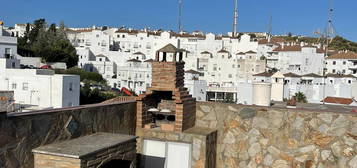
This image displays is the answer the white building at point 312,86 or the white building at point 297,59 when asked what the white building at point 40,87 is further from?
the white building at point 297,59

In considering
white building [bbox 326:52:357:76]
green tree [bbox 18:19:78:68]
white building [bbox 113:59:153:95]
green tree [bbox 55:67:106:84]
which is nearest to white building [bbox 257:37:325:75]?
white building [bbox 326:52:357:76]

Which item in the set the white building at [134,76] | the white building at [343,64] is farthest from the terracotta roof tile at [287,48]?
the white building at [134,76]

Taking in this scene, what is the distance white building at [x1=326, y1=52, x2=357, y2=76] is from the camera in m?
70.8

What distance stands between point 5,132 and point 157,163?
10.8 feet

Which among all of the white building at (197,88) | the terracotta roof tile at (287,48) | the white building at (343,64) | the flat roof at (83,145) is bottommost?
the white building at (197,88)

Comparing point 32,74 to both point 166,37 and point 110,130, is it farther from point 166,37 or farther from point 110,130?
point 166,37

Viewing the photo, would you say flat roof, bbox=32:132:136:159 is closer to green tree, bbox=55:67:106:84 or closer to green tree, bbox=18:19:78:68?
green tree, bbox=55:67:106:84

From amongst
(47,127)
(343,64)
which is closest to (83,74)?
(343,64)

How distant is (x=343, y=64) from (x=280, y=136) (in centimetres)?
7029

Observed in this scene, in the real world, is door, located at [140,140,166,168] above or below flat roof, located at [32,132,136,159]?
below

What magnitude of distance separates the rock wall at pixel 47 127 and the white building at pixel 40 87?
91.7 ft

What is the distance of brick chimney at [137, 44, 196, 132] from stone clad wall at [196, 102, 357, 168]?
18.3 inches

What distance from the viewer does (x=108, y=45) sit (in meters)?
87.4

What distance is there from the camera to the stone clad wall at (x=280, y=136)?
667 centimetres
